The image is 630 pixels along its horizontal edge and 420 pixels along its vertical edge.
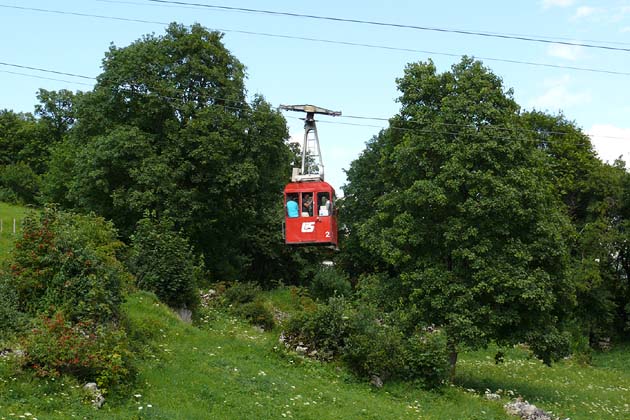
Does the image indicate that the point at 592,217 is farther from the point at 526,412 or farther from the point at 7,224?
the point at 7,224

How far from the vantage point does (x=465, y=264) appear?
2717 centimetres

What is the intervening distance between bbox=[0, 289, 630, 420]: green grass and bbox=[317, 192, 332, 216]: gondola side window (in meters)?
4.85

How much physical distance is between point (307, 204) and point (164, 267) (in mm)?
7548

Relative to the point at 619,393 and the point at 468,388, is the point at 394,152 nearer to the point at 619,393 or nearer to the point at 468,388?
the point at 468,388

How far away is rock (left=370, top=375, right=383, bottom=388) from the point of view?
2261 centimetres

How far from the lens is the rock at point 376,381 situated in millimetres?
22609

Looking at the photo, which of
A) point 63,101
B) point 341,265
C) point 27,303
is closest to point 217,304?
point 27,303

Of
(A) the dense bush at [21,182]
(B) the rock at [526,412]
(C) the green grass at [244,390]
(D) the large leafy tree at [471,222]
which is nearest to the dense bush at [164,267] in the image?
(C) the green grass at [244,390]

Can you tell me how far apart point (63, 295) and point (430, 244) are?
14354mm

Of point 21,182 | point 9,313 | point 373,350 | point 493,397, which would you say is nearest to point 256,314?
point 373,350

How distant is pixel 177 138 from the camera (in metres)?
40.0

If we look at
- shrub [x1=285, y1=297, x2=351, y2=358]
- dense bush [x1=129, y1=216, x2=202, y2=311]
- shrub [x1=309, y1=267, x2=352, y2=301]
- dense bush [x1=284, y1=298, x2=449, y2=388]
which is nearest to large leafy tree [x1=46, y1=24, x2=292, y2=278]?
shrub [x1=309, y1=267, x2=352, y2=301]

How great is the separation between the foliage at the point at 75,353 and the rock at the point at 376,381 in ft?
28.5

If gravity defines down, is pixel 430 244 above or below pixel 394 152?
below
